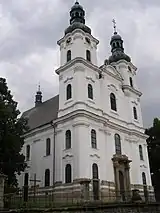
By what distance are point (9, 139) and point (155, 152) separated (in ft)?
82.6

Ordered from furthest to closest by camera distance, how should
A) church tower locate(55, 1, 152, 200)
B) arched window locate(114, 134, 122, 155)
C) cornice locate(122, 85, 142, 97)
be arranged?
1. cornice locate(122, 85, 142, 97)
2. arched window locate(114, 134, 122, 155)
3. church tower locate(55, 1, 152, 200)

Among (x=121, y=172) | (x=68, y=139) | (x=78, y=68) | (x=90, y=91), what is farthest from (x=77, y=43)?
(x=121, y=172)

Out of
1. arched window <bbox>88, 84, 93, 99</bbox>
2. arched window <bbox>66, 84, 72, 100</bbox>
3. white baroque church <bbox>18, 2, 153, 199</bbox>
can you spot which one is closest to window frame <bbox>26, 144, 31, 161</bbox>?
white baroque church <bbox>18, 2, 153, 199</bbox>

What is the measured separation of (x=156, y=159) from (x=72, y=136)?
19.0 meters

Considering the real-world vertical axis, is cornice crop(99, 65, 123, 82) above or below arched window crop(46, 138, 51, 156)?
above

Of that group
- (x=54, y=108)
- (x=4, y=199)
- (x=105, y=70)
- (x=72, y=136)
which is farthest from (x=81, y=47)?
(x=4, y=199)

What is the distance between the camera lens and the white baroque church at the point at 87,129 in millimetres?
26766

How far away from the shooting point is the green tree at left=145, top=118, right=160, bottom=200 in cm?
4150

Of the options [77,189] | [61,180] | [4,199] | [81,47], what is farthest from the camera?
[81,47]

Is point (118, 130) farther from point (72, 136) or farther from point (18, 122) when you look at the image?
point (18, 122)

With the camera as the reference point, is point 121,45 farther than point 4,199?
Yes

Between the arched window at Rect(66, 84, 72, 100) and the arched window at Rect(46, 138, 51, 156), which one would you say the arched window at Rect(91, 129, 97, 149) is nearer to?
the arched window at Rect(66, 84, 72, 100)

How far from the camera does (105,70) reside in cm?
3341

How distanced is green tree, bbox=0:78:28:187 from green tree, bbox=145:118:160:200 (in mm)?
23043
